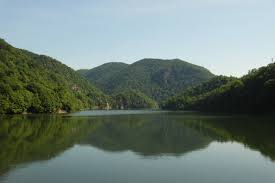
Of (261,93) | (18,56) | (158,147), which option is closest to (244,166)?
(158,147)

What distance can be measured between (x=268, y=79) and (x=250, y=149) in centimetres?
8509

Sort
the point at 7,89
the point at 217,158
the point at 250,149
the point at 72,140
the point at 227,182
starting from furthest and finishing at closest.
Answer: the point at 7,89 → the point at 72,140 → the point at 250,149 → the point at 217,158 → the point at 227,182

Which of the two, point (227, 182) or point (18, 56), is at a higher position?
point (18, 56)

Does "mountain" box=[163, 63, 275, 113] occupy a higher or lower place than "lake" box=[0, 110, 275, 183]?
higher

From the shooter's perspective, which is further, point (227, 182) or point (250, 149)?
point (250, 149)

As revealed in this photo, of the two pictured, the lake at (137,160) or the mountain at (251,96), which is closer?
the lake at (137,160)

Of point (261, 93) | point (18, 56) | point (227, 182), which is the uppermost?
point (18, 56)

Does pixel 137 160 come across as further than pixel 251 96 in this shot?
No

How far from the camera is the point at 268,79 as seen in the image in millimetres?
115625

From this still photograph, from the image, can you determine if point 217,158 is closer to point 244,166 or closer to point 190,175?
point 244,166

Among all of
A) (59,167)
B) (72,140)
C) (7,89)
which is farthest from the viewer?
(7,89)

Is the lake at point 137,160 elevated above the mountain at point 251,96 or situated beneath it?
situated beneath

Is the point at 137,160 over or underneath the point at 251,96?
underneath

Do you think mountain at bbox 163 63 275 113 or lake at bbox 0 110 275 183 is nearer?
lake at bbox 0 110 275 183
